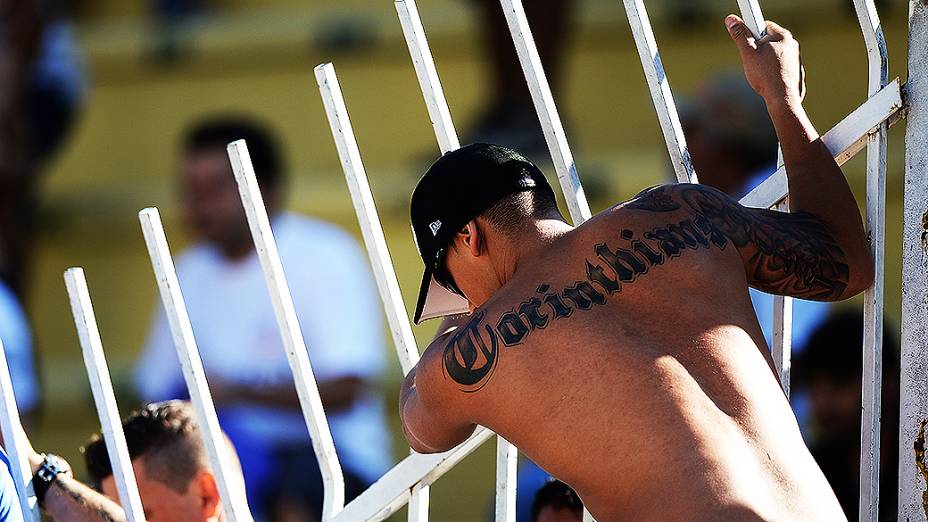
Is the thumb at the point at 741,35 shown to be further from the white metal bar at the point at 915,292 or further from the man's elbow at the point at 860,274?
the man's elbow at the point at 860,274

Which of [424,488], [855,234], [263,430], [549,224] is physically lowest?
[263,430]

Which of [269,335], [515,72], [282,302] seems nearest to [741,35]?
[282,302]

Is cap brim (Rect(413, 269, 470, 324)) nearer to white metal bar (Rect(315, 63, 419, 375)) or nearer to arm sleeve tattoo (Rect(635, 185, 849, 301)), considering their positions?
white metal bar (Rect(315, 63, 419, 375))

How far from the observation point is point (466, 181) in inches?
106

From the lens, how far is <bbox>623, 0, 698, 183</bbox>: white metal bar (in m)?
2.83

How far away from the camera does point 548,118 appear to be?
2.85 m

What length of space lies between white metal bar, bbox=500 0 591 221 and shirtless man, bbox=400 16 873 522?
85mm

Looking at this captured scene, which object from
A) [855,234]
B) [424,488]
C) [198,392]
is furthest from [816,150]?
[198,392]

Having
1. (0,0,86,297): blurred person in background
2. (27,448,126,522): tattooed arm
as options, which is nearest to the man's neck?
(27,448,126,522): tattooed arm

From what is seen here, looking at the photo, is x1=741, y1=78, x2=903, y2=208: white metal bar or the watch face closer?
x1=741, y1=78, x2=903, y2=208: white metal bar

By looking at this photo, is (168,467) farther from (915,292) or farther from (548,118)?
(915,292)

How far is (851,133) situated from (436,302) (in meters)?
0.89

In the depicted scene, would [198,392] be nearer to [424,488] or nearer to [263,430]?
[424,488]

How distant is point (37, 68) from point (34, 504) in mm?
4255
